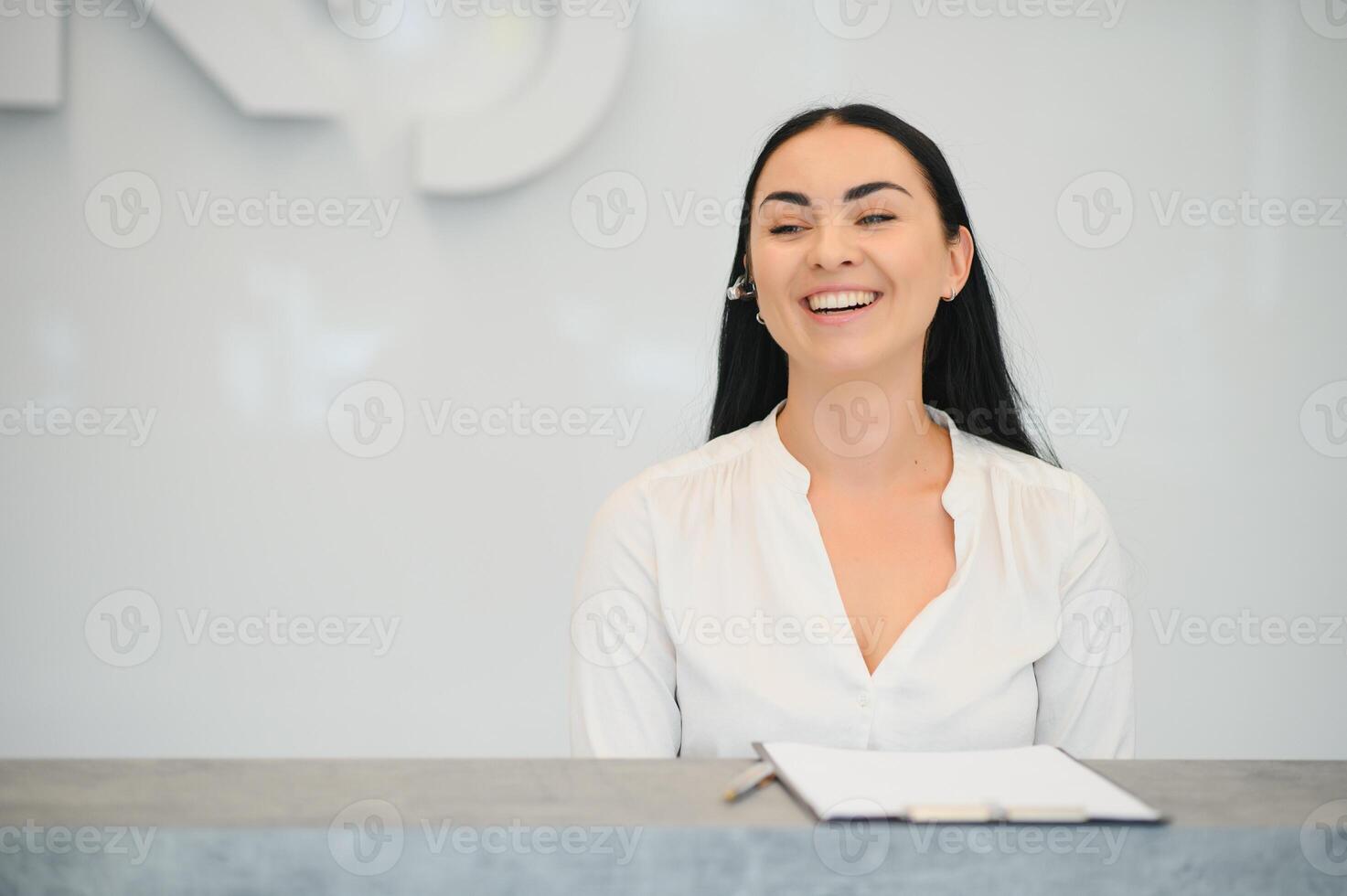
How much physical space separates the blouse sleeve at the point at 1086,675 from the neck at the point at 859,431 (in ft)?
0.86

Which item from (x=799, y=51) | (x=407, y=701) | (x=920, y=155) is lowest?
(x=407, y=701)

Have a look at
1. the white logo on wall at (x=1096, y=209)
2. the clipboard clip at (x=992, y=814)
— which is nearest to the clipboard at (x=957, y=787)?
the clipboard clip at (x=992, y=814)

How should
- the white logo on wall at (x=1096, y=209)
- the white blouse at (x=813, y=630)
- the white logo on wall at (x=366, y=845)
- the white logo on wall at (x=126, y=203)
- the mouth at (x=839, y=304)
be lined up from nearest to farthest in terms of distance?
the white logo on wall at (x=366, y=845) < the white blouse at (x=813, y=630) < the mouth at (x=839, y=304) < the white logo on wall at (x=126, y=203) < the white logo on wall at (x=1096, y=209)

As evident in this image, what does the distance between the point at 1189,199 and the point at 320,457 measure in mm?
2537

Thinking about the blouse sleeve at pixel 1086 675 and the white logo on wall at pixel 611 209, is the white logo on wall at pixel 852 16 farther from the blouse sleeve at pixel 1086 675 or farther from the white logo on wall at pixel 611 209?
the blouse sleeve at pixel 1086 675

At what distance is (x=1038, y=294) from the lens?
3514mm

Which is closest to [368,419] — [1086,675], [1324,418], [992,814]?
[1086,675]

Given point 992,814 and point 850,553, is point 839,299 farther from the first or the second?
point 992,814

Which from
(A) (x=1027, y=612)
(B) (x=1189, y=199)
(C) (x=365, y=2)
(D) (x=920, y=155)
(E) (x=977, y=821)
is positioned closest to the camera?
(E) (x=977, y=821)

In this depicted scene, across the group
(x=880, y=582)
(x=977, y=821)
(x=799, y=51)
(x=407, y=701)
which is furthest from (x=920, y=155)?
(x=407, y=701)

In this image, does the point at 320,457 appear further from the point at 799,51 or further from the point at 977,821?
the point at 977,821

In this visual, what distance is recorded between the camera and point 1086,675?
1.73 m

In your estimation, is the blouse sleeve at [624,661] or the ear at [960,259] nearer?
the blouse sleeve at [624,661]

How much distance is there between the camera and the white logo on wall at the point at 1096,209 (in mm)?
3500
